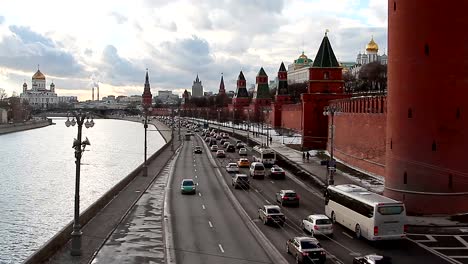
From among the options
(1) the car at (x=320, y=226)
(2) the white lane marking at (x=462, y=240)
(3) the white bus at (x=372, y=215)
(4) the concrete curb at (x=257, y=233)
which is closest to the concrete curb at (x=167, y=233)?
(4) the concrete curb at (x=257, y=233)

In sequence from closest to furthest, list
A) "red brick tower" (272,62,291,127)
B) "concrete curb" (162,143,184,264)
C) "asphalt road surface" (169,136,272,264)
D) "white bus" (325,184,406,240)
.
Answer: "concrete curb" (162,143,184,264)
"asphalt road surface" (169,136,272,264)
"white bus" (325,184,406,240)
"red brick tower" (272,62,291,127)

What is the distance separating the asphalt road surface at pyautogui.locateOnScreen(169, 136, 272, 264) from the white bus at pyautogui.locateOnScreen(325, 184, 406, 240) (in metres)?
4.48

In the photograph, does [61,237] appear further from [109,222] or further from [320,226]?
[320,226]

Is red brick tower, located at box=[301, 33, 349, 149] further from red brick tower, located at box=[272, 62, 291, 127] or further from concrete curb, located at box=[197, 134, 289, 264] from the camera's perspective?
red brick tower, located at box=[272, 62, 291, 127]

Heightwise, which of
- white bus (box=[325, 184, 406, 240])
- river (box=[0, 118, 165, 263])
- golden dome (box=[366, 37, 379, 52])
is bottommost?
river (box=[0, 118, 165, 263])

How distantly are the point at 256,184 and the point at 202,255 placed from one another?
22.4m

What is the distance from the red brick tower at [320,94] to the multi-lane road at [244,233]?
28.3m

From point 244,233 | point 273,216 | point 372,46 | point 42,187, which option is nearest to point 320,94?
point 42,187

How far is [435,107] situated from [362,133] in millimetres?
19510

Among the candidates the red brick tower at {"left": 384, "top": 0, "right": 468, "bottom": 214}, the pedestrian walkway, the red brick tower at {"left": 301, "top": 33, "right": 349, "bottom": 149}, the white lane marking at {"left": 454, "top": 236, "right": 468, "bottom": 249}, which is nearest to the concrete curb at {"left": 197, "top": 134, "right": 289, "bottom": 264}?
the pedestrian walkway

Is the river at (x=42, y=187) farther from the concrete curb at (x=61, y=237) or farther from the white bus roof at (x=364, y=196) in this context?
the white bus roof at (x=364, y=196)

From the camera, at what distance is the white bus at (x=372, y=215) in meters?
23.2

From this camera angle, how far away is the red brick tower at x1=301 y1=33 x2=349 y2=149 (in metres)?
70.8

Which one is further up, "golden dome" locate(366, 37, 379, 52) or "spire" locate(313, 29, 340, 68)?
"golden dome" locate(366, 37, 379, 52)
